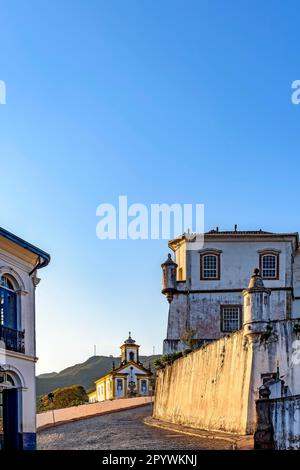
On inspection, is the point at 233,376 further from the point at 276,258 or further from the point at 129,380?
the point at 129,380

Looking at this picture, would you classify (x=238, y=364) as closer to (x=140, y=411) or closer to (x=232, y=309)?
(x=232, y=309)

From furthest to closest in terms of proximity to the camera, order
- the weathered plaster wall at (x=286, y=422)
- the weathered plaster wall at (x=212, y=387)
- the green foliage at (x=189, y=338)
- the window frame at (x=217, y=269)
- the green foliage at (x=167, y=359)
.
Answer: the window frame at (x=217, y=269)
the green foliage at (x=189, y=338)
the green foliage at (x=167, y=359)
the weathered plaster wall at (x=212, y=387)
the weathered plaster wall at (x=286, y=422)

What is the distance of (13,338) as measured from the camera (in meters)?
15.3

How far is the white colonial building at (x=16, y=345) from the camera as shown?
49.2ft

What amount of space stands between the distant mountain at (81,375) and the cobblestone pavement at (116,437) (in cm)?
9730

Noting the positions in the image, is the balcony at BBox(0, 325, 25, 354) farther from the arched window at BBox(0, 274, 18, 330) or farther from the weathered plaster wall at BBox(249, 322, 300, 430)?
the weathered plaster wall at BBox(249, 322, 300, 430)

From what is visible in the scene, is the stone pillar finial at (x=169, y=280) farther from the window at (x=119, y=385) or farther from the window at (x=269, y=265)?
the window at (x=119, y=385)

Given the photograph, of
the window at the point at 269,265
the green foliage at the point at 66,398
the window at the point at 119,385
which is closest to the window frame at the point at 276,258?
the window at the point at 269,265

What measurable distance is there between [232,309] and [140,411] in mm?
7556

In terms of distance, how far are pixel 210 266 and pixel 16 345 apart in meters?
24.0

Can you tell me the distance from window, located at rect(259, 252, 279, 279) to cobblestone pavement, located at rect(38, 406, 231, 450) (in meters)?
9.91

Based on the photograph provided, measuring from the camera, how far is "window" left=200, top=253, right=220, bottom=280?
3847cm

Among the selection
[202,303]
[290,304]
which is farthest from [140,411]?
[290,304]

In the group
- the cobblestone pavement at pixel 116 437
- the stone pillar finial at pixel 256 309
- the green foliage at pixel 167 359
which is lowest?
the cobblestone pavement at pixel 116 437
